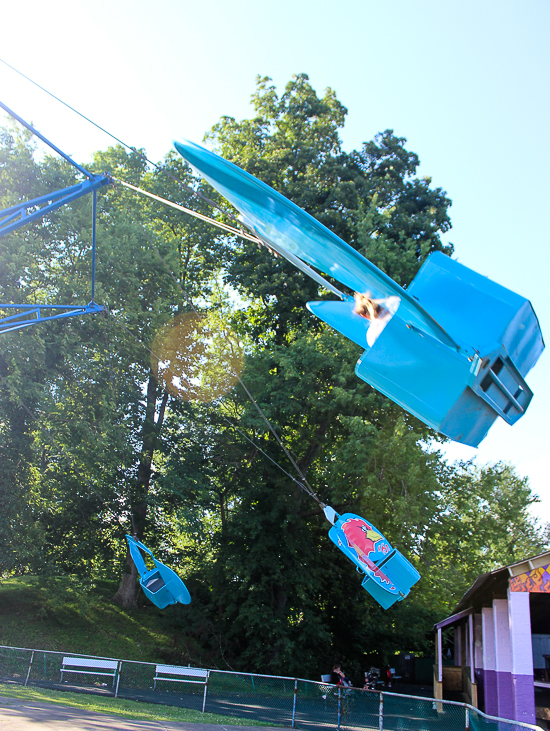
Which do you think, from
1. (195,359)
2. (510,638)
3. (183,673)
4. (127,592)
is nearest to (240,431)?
(195,359)

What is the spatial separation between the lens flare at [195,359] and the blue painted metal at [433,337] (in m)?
21.2

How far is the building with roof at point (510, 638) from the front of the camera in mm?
11281

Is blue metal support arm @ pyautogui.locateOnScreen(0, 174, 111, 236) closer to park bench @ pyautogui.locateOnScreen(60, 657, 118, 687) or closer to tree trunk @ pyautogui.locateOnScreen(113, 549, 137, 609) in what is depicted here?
park bench @ pyautogui.locateOnScreen(60, 657, 118, 687)

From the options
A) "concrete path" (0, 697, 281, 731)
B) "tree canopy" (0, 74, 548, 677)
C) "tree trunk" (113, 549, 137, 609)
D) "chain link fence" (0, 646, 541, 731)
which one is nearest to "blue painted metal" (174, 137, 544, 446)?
"concrete path" (0, 697, 281, 731)

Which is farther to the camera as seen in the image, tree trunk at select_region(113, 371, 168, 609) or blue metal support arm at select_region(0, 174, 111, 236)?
tree trunk at select_region(113, 371, 168, 609)

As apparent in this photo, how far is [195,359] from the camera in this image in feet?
87.7

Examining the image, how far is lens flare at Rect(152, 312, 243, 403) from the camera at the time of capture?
2547 cm

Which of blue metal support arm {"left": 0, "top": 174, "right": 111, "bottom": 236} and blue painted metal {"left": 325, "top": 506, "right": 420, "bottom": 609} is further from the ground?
blue metal support arm {"left": 0, "top": 174, "right": 111, "bottom": 236}

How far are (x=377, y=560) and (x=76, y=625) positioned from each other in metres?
19.3

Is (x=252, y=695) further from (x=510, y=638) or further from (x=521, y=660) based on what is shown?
(x=521, y=660)

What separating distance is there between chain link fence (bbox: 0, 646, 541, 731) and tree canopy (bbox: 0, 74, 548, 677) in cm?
645

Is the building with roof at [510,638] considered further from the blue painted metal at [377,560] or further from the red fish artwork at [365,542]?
the red fish artwork at [365,542]

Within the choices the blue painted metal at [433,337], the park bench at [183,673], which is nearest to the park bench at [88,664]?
the park bench at [183,673]

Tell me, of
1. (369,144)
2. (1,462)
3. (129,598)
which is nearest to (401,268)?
(369,144)
